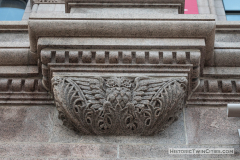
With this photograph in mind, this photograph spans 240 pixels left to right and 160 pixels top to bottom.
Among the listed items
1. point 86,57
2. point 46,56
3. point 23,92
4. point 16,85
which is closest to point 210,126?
point 86,57

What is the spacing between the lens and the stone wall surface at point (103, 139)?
516 cm

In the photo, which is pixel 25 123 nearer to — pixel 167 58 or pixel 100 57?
pixel 100 57

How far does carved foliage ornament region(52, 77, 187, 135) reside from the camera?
17.2 ft

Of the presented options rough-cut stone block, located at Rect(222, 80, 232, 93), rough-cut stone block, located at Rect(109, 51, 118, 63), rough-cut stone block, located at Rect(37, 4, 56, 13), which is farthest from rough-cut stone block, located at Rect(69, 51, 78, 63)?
rough-cut stone block, located at Rect(37, 4, 56, 13)

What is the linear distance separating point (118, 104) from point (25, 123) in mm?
1408

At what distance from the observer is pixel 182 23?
5.60 m

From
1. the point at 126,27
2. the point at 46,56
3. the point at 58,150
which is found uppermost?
the point at 126,27

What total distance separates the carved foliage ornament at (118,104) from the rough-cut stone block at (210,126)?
34 centimetres

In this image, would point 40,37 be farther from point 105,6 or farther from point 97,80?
point 105,6

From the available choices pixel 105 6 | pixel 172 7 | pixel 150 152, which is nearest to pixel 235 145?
pixel 150 152

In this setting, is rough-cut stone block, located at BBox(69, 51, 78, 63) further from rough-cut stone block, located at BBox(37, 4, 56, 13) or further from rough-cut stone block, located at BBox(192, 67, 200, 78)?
rough-cut stone block, located at BBox(37, 4, 56, 13)

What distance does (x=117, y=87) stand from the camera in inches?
211

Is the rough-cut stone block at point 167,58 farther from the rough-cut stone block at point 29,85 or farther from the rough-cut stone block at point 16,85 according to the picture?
the rough-cut stone block at point 16,85

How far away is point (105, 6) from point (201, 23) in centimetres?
181
